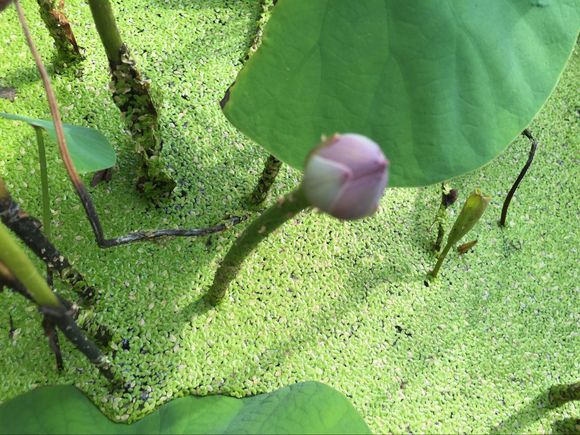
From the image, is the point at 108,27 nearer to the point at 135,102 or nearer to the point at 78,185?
the point at 135,102

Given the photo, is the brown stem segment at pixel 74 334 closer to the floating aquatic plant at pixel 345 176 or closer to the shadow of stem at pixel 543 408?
the floating aquatic plant at pixel 345 176

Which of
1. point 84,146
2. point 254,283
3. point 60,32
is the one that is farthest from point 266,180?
point 60,32

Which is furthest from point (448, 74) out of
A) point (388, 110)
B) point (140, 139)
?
point (140, 139)

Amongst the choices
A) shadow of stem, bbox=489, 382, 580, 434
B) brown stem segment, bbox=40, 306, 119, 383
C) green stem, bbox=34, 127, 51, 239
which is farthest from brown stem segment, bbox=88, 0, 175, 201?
shadow of stem, bbox=489, 382, 580, 434

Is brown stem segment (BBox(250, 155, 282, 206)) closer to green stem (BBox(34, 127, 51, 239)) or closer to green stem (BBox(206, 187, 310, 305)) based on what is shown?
green stem (BBox(206, 187, 310, 305))

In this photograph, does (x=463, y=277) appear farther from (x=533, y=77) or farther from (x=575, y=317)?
(x=533, y=77)

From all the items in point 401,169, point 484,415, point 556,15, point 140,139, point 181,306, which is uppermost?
point 556,15
